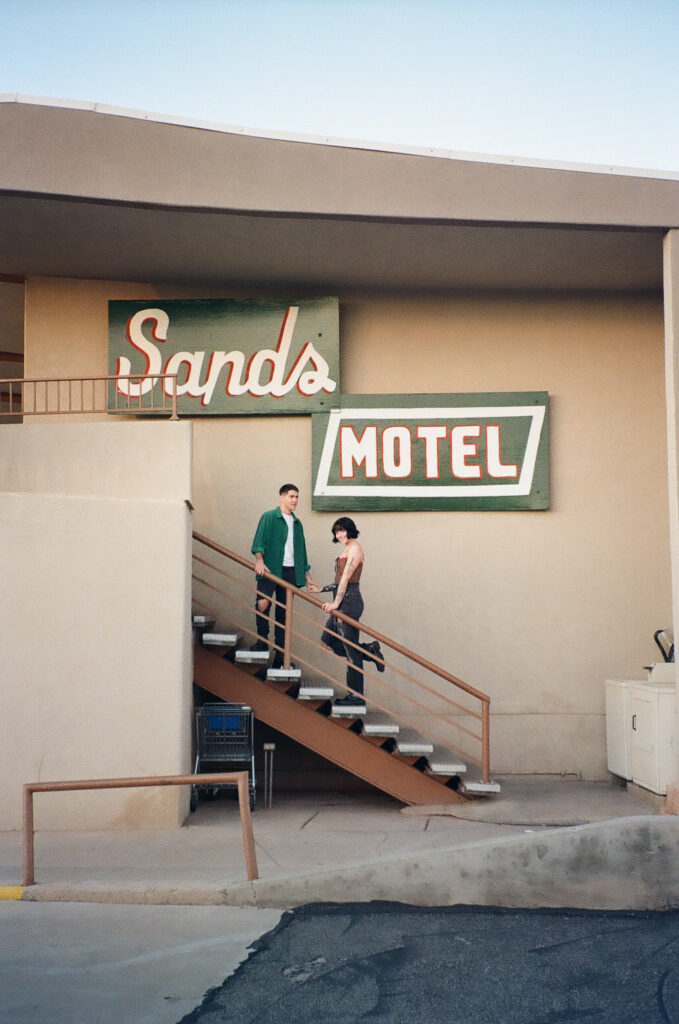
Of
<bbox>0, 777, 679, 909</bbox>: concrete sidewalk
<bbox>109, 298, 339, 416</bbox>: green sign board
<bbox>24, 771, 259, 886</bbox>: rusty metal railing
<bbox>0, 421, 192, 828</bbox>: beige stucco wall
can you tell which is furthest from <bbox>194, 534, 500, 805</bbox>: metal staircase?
<bbox>24, 771, 259, 886</bbox>: rusty metal railing

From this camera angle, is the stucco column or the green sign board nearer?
the stucco column

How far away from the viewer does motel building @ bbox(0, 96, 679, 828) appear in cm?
1059

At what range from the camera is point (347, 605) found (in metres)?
10.8

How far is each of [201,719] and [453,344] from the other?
530 centimetres

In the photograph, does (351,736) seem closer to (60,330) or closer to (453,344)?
(453,344)

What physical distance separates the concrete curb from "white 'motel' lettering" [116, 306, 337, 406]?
6.52m

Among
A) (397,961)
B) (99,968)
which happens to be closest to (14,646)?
(99,968)

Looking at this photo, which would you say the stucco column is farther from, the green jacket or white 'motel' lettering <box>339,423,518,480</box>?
the green jacket

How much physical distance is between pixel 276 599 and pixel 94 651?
2.41 m

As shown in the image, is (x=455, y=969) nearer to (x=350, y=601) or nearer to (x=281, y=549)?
(x=350, y=601)

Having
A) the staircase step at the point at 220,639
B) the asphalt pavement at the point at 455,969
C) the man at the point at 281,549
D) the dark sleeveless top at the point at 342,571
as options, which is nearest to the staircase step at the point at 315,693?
the man at the point at 281,549

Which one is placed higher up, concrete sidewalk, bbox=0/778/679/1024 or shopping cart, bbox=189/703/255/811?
shopping cart, bbox=189/703/255/811

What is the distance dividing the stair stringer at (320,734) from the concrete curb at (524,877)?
3446mm

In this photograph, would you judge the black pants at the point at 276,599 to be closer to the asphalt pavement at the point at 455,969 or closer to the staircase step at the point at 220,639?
the staircase step at the point at 220,639
